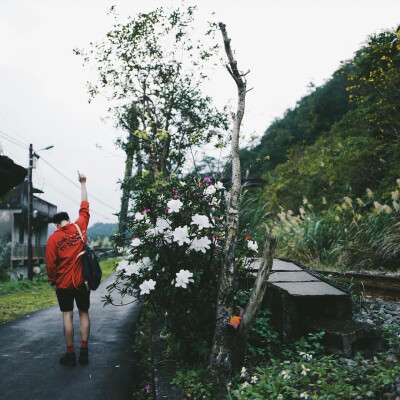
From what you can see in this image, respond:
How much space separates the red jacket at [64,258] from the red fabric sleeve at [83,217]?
0.11 metres

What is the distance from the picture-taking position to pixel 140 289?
3463 mm

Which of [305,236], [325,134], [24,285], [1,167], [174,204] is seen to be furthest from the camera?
[325,134]

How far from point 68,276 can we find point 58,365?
3.20ft

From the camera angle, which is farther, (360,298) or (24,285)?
(24,285)

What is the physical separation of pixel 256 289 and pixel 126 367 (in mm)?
2229

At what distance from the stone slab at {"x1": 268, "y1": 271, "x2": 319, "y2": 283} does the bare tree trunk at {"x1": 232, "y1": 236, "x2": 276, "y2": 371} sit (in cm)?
124

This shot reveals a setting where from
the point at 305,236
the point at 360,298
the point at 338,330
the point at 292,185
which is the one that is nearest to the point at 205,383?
the point at 338,330

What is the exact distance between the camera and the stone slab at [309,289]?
382 cm

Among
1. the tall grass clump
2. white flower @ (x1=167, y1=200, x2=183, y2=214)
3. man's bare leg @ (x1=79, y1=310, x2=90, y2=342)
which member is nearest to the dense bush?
white flower @ (x1=167, y1=200, x2=183, y2=214)

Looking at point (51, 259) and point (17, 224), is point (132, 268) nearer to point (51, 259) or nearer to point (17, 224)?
point (51, 259)

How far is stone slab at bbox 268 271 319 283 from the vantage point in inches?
176

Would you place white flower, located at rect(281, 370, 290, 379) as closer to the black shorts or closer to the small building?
the black shorts

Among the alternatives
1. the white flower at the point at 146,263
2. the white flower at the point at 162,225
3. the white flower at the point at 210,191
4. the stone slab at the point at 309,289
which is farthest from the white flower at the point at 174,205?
the stone slab at the point at 309,289

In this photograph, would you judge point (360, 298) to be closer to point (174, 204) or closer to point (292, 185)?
point (174, 204)
